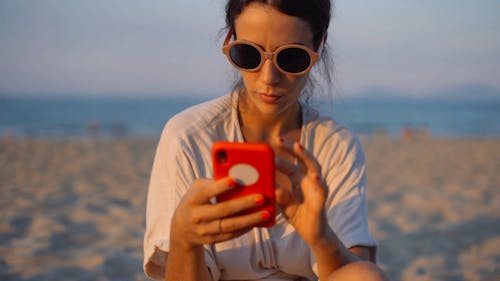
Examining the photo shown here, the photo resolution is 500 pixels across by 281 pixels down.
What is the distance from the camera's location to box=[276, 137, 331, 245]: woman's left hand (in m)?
1.29

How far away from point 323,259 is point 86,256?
265 cm

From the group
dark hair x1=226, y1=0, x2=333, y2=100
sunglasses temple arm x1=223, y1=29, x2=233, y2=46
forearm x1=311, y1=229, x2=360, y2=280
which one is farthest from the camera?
sunglasses temple arm x1=223, y1=29, x2=233, y2=46

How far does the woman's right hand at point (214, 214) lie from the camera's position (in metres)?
1.31

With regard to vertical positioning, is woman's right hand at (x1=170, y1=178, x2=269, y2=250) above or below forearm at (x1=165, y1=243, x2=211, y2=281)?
above

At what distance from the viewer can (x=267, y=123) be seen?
2156mm

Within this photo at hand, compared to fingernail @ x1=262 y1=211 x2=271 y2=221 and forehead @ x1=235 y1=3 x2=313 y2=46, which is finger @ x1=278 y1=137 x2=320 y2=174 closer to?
fingernail @ x1=262 y1=211 x2=271 y2=221

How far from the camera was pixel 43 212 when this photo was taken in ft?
15.8

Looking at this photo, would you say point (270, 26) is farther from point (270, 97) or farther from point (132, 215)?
point (132, 215)

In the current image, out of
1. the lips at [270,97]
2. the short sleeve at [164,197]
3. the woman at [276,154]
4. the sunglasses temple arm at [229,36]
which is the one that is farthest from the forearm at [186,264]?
the sunglasses temple arm at [229,36]

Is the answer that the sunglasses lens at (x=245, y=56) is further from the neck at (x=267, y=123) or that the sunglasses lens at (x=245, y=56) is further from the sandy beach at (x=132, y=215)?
the sandy beach at (x=132, y=215)

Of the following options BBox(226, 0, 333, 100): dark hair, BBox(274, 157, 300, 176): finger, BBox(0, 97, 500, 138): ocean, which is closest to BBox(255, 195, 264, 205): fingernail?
BBox(274, 157, 300, 176): finger

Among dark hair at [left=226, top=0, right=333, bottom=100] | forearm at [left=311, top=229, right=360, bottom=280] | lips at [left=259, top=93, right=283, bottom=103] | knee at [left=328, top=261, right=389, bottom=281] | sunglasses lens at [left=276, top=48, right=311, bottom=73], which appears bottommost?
knee at [left=328, top=261, right=389, bottom=281]

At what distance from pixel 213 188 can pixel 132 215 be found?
12.9 ft

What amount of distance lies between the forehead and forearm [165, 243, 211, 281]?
2.70ft
